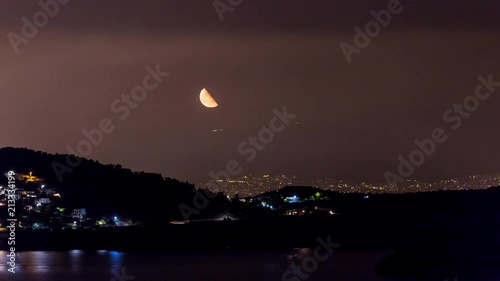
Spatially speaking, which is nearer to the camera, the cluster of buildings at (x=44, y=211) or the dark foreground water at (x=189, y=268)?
the dark foreground water at (x=189, y=268)

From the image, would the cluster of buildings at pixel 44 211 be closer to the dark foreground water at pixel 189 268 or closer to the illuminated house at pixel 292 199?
the dark foreground water at pixel 189 268

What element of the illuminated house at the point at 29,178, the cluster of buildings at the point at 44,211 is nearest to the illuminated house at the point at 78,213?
the cluster of buildings at the point at 44,211

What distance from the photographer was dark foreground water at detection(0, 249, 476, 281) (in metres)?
45.0

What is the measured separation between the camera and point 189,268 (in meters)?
51.2

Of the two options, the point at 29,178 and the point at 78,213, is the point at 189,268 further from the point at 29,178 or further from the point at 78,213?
the point at 78,213

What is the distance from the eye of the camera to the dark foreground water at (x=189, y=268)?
45.0 metres

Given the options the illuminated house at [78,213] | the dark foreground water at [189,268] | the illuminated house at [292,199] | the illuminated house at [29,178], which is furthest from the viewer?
the illuminated house at [292,199]

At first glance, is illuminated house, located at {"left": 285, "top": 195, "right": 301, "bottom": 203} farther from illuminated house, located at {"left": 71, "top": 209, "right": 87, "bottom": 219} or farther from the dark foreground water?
the dark foreground water

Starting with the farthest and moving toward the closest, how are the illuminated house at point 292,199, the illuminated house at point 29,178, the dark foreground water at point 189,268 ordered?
the illuminated house at point 292,199
the illuminated house at point 29,178
the dark foreground water at point 189,268

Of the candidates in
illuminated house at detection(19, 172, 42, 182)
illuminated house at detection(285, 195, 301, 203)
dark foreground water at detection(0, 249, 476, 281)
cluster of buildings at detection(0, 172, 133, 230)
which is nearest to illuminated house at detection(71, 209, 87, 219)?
cluster of buildings at detection(0, 172, 133, 230)

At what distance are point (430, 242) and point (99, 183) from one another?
45.5 meters

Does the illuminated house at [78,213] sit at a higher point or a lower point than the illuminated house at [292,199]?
lower

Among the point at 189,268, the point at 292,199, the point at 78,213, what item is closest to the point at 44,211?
the point at 78,213

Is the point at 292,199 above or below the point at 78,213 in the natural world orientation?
above
